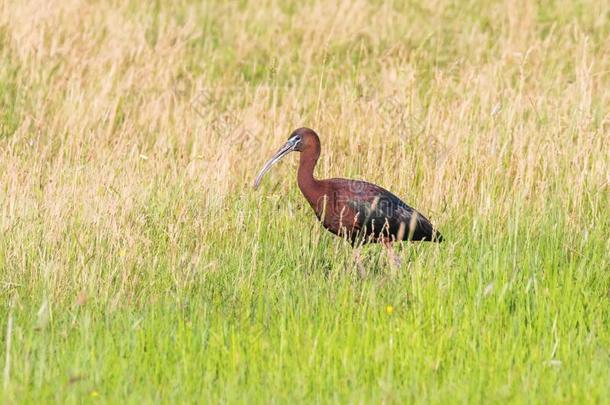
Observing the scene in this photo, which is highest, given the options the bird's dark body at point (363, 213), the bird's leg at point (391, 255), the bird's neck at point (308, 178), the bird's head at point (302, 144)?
the bird's head at point (302, 144)

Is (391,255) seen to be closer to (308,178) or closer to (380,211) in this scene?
(380,211)

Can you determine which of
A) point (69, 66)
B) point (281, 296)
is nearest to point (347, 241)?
point (281, 296)

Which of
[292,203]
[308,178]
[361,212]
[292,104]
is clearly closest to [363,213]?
[361,212]

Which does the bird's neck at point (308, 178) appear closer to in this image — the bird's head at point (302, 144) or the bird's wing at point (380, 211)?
the bird's head at point (302, 144)

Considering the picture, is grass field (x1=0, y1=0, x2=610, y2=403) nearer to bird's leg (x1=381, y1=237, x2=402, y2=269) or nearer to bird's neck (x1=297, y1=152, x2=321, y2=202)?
bird's leg (x1=381, y1=237, x2=402, y2=269)

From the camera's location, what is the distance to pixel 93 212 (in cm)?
688

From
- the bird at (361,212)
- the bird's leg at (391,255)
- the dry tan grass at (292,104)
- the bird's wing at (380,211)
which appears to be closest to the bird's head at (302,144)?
the bird at (361,212)

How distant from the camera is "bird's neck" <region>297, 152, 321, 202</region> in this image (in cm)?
757

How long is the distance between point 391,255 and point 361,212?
1.89 ft

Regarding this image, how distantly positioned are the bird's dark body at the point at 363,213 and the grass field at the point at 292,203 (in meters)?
0.12

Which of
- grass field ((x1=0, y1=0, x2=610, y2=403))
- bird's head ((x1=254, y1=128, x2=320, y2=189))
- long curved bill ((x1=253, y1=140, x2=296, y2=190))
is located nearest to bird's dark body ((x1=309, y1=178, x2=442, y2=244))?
grass field ((x1=0, y1=0, x2=610, y2=403))

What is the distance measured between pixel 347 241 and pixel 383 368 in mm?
2308

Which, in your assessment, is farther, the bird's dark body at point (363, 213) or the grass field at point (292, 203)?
the bird's dark body at point (363, 213)

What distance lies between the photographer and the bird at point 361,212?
23.7 ft
